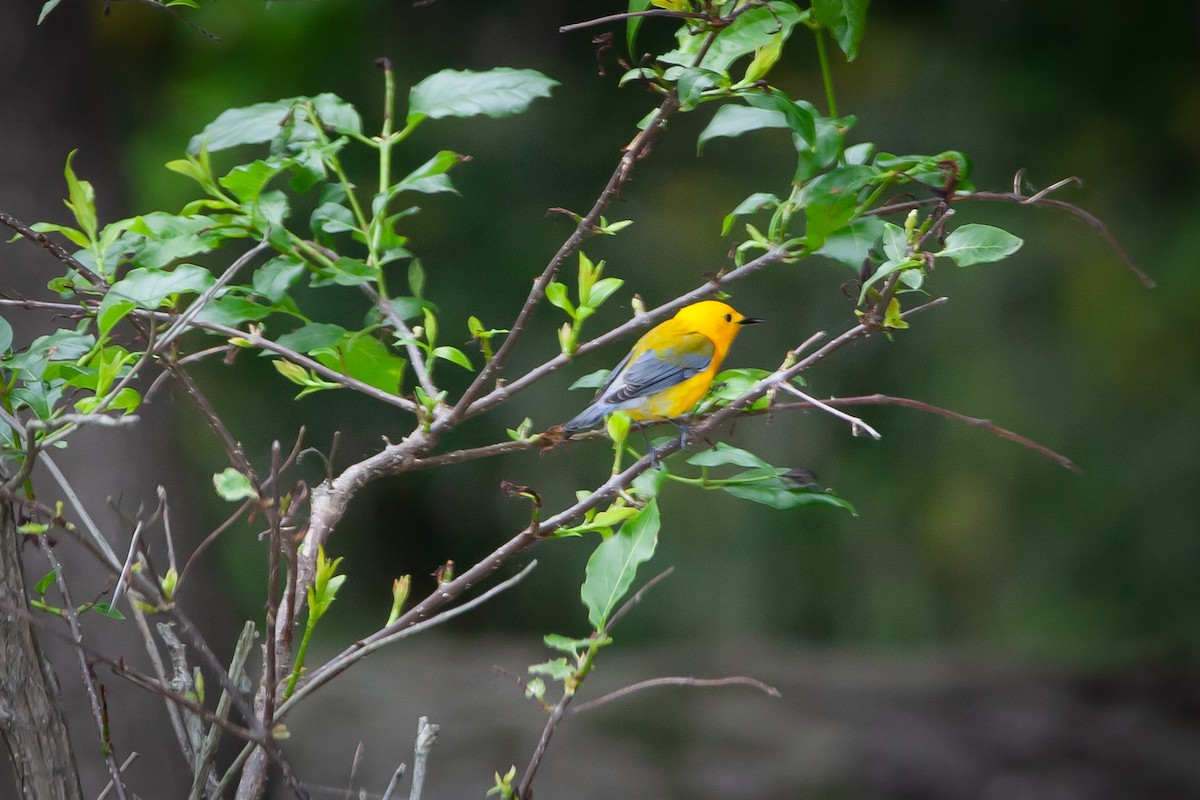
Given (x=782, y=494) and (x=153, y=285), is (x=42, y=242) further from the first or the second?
(x=782, y=494)

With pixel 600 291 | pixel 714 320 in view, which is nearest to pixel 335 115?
pixel 600 291

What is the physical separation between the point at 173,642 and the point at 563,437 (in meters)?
0.39

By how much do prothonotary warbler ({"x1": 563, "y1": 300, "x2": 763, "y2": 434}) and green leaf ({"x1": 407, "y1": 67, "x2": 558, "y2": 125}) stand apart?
83cm

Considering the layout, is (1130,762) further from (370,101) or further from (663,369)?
(370,101)

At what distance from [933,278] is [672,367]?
2.47 metres

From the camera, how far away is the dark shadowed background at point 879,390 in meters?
4.22

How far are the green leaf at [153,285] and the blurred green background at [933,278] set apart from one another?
3.28 metres

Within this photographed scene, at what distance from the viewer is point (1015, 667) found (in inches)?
Answer: 188

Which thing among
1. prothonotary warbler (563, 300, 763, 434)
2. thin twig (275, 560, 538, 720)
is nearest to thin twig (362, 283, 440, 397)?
thin twig (275, 560, 538, 720)

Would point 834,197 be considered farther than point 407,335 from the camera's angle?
No

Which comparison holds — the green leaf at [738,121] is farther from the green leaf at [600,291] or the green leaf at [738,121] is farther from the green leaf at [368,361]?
the green leaf at [368,361]

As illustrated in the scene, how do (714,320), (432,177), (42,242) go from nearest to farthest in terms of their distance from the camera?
A: (42,242)
(432,177)
(714,320)

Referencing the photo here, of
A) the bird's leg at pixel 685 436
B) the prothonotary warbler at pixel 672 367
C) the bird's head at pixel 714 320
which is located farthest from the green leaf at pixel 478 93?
the bird's head at pixel 714 320

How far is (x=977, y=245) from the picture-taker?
1.00 m
